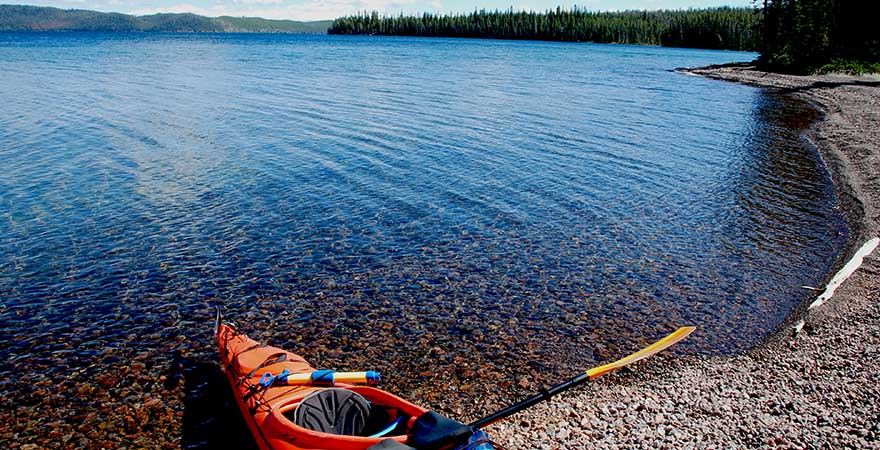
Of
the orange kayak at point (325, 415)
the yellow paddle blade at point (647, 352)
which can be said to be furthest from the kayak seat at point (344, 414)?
the yellow paddle blade at point (647, 352)

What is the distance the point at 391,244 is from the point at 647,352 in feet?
26.2

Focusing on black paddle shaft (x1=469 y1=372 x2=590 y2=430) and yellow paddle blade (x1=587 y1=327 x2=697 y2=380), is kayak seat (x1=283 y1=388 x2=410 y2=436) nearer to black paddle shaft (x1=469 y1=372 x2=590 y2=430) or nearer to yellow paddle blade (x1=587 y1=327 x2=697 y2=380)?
black paddle shaft (x1=469 y1=372 x2=590 y2=430)

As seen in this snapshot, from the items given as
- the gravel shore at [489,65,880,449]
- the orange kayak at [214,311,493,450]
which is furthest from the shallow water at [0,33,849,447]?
the orange kayak at [214,311,493,450]

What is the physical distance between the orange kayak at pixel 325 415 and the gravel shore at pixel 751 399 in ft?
5.55

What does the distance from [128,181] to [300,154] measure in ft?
24.1

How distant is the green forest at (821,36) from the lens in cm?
7088

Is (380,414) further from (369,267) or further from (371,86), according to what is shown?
(371,86)

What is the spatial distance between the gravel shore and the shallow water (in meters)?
0.82

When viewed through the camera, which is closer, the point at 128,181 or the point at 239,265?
the point at 239,265

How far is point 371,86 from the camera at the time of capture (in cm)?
5294

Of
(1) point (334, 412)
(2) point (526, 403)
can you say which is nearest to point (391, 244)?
(1) point (334, 412)

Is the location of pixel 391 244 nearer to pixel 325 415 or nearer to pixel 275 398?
pixel 275 398

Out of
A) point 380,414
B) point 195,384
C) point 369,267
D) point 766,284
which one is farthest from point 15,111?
point 766,284

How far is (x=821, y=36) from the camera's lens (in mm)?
71250
